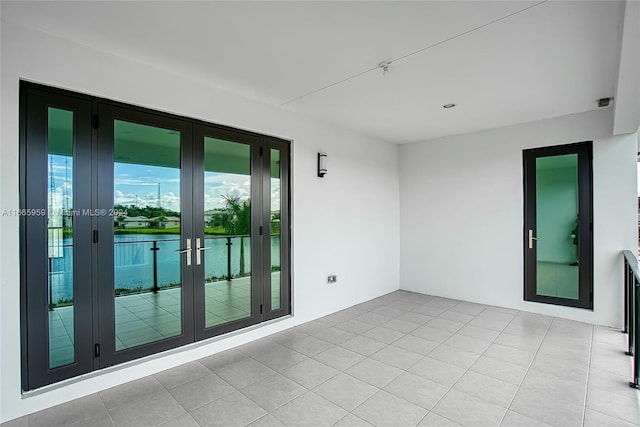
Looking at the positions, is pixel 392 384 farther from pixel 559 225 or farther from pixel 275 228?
pixel 559 225

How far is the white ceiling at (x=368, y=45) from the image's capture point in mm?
2252

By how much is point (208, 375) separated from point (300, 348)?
105 cm

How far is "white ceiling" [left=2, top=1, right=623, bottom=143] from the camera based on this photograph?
2252 mm

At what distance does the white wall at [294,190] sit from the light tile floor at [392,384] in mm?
402

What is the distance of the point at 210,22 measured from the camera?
239cm

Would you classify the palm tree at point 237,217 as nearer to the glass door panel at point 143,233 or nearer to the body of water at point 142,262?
the body of water at point 142,262

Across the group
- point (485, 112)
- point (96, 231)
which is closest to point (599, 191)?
point (485, 112)

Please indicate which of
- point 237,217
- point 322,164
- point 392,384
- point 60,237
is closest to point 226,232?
point 237,217

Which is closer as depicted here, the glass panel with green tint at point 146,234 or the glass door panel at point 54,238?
the glass door panel at point 54,238

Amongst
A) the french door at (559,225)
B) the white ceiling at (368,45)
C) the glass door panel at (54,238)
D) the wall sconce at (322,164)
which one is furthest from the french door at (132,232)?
the french door at (559,225)

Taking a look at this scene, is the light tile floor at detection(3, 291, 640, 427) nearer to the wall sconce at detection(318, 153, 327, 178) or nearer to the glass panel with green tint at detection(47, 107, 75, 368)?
the glass panel with green tint at detection(47, 107, 75, 368)

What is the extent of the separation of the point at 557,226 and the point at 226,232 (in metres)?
4.80

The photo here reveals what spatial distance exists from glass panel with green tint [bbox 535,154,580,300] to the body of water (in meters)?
4.71

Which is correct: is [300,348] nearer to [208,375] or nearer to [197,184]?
[208,375]
